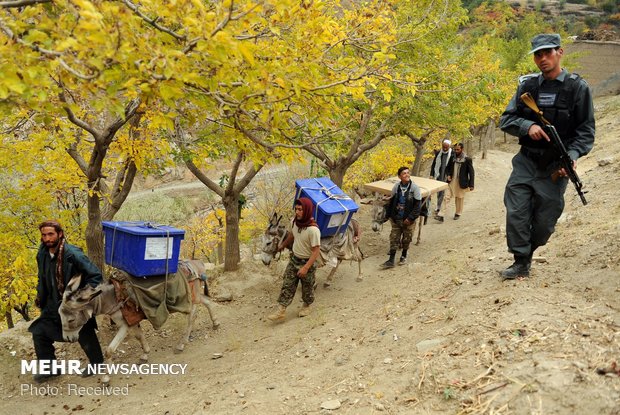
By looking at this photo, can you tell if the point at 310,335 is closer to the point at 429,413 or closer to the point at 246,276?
the point at 429,413

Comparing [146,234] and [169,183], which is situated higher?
[146,234]

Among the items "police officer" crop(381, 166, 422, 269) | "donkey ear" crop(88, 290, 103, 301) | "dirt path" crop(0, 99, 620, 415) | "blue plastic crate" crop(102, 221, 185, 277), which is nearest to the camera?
"dirt path" crop(0, 99, 620, 415)

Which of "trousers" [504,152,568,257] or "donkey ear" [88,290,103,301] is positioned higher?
"trousers" [504,152,568,257]

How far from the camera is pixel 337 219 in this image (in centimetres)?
736

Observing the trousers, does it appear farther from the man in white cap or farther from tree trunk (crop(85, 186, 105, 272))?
the man in white cap

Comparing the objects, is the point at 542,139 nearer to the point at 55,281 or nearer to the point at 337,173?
the point at 55,281

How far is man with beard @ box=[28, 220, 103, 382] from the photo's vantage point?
5312 millimetres

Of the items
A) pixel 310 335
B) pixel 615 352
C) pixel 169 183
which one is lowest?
pixel 169 183

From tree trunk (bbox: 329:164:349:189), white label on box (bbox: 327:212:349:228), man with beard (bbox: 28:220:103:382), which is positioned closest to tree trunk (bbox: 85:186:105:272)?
man with beard (bbox: 28:220:103:382)

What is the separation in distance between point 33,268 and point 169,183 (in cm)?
3406

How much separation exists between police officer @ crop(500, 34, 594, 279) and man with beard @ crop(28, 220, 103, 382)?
16.1 feet

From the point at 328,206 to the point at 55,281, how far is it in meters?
3.86

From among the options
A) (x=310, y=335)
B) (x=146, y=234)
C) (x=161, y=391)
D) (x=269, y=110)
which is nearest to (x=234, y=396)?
(x=161, y=391)

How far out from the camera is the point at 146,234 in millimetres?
5402
